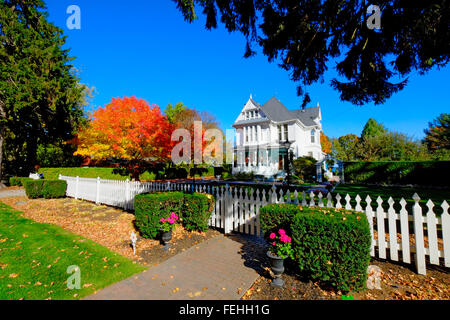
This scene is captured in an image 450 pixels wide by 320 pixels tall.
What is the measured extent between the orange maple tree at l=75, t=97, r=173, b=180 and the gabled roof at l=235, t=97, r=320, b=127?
17566mm

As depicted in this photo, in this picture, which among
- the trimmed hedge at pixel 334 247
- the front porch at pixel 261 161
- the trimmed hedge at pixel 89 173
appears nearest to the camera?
the trimmed hedge at pixel 334 247

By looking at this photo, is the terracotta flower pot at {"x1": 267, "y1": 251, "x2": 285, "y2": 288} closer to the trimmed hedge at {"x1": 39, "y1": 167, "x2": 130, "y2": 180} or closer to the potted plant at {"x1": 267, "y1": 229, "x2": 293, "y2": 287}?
the potted plant at {"x1": 267, "y1": 229, "x2": 293, "y2": 287}

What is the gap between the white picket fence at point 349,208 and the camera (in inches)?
143

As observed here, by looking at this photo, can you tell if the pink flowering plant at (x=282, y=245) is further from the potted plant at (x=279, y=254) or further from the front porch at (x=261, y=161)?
the front porch at (x=261, y=161)

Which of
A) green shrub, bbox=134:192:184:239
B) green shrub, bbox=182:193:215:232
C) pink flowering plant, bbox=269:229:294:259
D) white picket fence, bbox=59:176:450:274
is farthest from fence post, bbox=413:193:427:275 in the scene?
green shrub, bbox=134:192:184:239

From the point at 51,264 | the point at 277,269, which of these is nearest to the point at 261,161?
the point at 277,269

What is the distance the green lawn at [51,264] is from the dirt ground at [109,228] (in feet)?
1.09

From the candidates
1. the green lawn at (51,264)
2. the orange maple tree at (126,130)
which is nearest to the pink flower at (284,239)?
the green lawn at (51,264)

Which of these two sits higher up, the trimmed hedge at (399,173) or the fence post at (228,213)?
the trimmed hedge at (399,173)

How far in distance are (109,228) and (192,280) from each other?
4.70 m

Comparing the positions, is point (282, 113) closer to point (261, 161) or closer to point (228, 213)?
point (261, 161)

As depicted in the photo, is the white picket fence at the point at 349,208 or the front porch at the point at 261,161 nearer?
the white picket fence at the point at 349,208

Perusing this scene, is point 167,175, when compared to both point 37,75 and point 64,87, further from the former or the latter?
point 37,75

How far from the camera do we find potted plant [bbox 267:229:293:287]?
346 cm
